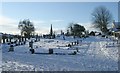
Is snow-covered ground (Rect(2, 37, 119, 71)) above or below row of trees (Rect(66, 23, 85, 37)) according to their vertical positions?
below

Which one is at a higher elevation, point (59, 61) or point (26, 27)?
point (26, 27)

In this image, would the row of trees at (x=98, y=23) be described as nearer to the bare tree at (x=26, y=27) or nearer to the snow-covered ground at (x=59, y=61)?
the bare tree at (x=26, y=27)

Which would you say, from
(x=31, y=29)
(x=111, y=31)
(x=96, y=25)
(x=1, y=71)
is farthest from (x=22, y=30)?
(x=1, y=71)

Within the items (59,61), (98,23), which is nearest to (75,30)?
(98,23)

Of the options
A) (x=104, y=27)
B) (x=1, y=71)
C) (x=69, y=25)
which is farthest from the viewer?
(x=69, y=25)

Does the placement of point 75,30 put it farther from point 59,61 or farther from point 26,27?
point 59,61

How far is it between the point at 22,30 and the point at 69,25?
24990mm

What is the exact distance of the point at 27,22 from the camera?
262 ft

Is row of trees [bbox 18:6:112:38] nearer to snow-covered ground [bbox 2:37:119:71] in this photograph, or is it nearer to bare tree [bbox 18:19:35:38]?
bare tree [bbox 18:19:35:38]

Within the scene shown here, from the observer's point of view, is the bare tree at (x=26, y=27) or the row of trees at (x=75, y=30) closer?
→ the bare tree at (x=26, y=27)

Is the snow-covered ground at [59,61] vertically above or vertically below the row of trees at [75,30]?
below

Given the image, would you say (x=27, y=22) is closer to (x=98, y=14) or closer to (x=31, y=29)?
(x=31, y=29)

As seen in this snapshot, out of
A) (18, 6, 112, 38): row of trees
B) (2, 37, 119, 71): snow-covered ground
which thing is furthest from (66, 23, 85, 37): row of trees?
(2, 37, 119, 71): snow-covered ground

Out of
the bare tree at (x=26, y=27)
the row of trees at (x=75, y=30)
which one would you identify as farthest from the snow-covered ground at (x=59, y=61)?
the row of trees at (x=75, y=30)
